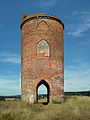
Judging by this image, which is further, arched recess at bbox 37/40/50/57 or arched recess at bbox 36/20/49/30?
arched recess at bbox 36/20/49/30

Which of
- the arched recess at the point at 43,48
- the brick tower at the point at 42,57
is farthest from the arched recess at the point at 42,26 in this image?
the arched recess at the point at 43,48

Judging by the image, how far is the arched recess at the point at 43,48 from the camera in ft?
42.8

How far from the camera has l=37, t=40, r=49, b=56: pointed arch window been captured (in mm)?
13055

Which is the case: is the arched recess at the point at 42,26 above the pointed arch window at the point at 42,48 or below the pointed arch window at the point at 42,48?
above

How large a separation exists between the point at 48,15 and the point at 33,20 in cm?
137

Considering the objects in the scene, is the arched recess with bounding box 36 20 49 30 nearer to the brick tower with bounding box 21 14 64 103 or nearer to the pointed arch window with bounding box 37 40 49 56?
the brick tower with bounding box 21 14 64 103

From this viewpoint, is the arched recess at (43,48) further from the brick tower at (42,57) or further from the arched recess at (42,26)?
the arched recess at (42,26)

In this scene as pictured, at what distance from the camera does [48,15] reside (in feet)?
44.3

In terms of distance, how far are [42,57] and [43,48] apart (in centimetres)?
79

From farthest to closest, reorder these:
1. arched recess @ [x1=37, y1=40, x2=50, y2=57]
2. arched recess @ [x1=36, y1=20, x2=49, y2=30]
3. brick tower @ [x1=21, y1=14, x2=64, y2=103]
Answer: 1. arched recess @ [x1=36, y1=20, x2=49, y2=30]
2. arched recess @ [x1=37, y1=40, x2=50, y2=57]
3. brick tower @ [x1=21, y1=14, x2=64, y2=103]

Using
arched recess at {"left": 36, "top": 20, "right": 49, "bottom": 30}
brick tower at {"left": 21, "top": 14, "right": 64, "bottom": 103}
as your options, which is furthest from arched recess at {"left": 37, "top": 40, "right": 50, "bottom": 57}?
arched recess at {"left": 36, "top": 20, "right": 49, "bottom": 30}

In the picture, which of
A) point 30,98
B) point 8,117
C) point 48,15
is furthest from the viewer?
point 48,15

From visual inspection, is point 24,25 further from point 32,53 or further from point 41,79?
point 41,79

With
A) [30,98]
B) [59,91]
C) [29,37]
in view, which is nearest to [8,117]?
[30,98]
